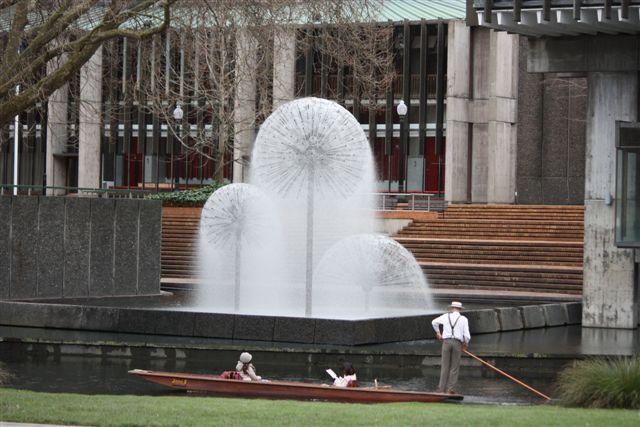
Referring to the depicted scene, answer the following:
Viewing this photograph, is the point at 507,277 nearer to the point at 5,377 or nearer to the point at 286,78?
the point at 5,377

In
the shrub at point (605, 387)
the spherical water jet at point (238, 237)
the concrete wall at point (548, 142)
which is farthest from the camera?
the concrete wall at point (548, 142)

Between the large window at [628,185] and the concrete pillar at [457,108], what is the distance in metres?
30.5

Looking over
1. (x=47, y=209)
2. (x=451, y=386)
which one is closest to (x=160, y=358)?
(x=451, y=386)

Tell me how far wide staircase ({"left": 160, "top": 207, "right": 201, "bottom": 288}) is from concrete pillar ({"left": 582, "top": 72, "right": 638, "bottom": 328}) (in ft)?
44.2

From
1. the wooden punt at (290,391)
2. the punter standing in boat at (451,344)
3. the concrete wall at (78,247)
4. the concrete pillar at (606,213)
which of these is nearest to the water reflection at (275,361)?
the wooden punt at (290,391)

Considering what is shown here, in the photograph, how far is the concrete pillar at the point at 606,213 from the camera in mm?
30938

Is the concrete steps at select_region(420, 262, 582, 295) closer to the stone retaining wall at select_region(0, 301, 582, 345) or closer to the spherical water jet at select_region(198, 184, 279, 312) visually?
the stone retaining wall at select_region(0, 301, 582, 345)

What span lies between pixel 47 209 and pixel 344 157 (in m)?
8.86

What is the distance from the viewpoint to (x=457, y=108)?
6197 cm

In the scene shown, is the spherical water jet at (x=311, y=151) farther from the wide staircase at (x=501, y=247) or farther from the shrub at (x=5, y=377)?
the wide staircase at (x=501, y=247)

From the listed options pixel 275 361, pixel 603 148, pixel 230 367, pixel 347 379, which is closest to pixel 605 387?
pixel 347 379

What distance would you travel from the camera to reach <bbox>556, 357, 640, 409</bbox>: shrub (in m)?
16.0

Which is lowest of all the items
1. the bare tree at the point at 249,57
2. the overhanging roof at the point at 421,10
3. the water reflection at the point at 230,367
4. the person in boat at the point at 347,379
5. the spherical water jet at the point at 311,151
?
the water reflection at the point at 230,367

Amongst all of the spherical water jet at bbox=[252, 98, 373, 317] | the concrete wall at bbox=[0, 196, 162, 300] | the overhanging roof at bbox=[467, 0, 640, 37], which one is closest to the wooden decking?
the concrete wall at bbox=[0, 196, 162, 300]
